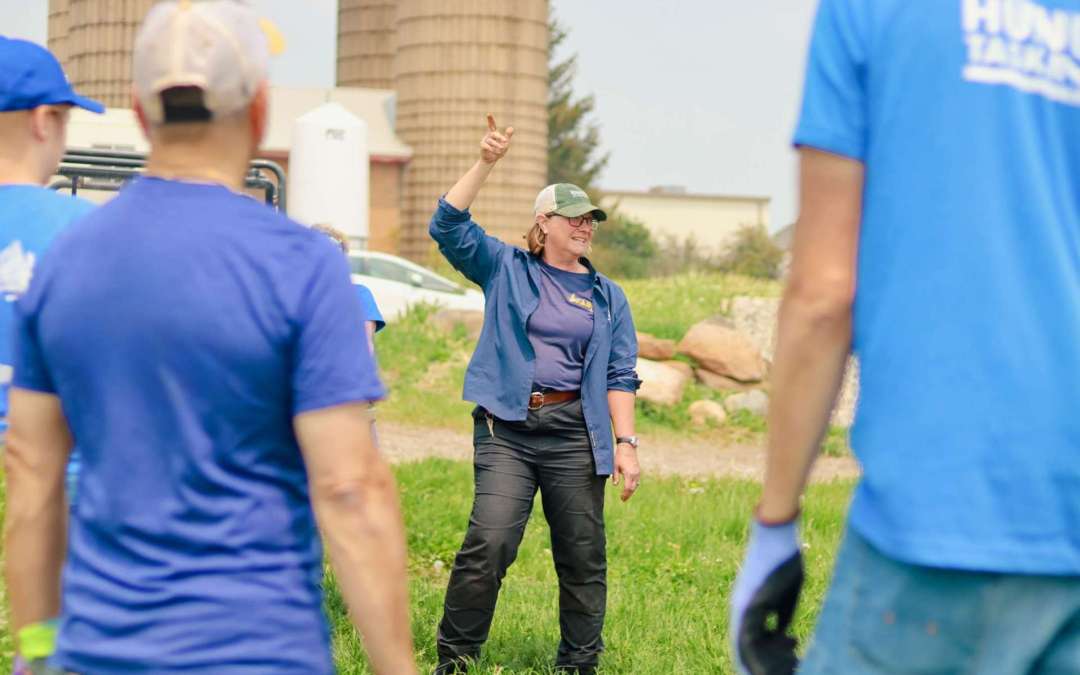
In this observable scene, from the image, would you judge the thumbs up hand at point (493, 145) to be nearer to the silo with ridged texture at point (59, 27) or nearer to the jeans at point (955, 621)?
the jeans at point (955, 621)


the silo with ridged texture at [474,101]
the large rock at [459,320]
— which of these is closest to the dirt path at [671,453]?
the large rock at [459,320]

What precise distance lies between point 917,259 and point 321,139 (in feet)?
109

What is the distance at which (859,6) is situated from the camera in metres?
2.21

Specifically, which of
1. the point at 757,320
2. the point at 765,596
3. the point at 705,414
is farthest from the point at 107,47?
the point at 765,596

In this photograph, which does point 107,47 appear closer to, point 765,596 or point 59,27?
point 59,27

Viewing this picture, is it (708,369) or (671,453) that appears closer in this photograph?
(671,453)

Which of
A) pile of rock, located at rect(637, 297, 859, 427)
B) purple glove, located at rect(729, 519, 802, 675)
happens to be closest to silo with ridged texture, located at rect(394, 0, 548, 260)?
pile of rock, located at rect(637, 297, 859, 427)

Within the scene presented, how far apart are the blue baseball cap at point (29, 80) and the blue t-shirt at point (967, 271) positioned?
1.85 m

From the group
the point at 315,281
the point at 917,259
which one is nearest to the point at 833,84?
the point at 917,259

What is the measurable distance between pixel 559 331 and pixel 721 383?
13.2 meters

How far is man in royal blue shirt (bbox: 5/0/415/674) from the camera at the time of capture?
2.38 m

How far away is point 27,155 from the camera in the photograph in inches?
137

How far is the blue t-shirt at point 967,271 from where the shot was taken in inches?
83.0

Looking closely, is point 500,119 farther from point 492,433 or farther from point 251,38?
point 251,38
